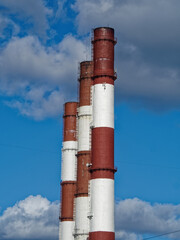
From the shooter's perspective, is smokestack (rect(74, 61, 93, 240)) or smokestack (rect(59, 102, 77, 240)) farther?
smokestack (rect(59, 102, 77, 240))

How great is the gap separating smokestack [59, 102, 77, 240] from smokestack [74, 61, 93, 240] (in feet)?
27.3

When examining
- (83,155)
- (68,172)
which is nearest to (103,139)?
(83,155)

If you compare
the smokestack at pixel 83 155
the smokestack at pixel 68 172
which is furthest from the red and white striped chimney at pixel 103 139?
the smokestack at pixel 68 172

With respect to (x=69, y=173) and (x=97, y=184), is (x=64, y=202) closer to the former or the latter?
(x=69, y=173)

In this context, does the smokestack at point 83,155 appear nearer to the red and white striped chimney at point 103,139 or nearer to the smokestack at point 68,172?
the red and white striped chimney at point 103,139

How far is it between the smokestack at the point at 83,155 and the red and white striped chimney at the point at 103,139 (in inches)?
218

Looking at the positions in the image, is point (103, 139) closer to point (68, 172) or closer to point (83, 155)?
point (83, 155)

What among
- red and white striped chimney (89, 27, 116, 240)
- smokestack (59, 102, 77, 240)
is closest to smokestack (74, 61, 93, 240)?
red and white striped chimney (89, 27, 116, 240)

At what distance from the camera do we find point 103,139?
65.6 meters

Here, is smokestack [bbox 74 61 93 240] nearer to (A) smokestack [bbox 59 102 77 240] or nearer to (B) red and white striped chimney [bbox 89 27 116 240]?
(B) red and white striped chimney [bbox 89 27 116 240]

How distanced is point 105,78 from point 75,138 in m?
20.0

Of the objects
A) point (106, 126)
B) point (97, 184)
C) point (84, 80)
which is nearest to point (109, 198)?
point (97, 184)

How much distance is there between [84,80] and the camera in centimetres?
7875

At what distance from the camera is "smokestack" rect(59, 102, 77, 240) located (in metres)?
82.3
